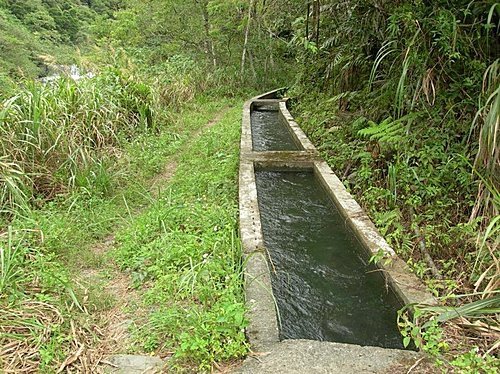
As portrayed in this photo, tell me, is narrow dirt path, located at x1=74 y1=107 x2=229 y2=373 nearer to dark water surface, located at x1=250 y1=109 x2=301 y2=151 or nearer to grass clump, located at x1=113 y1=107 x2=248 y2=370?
grass clump, located at x1=113 y1=107 x2=248 y2=370

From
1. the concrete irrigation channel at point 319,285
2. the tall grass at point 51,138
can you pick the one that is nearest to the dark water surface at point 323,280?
the concrete irrigation channel at point 319,285

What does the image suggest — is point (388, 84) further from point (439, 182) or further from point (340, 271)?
point (340, 271)

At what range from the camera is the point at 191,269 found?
7.93ft

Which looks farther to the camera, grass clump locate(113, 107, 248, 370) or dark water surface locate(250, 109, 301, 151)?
dark water surface locate(250, 109, 301, 151)

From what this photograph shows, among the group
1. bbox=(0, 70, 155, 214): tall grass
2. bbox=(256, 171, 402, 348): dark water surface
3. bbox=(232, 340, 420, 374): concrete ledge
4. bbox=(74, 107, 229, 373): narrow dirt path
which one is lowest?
bbox=(256, 171, 402, 348): dark water surface

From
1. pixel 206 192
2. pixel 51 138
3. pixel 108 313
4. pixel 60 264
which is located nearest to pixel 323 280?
pixel 108 313

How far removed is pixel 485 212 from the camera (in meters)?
2.57

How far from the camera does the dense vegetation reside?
200 cm

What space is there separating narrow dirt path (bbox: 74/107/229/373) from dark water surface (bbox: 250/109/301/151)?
12.7ft

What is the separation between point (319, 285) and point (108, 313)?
1.48 metres

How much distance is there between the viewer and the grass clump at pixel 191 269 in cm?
187

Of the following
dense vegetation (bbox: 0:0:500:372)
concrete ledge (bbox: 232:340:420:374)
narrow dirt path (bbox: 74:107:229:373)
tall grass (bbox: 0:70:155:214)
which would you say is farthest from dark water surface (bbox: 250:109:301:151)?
concrete ledge (bbox: 232:340:420:374)

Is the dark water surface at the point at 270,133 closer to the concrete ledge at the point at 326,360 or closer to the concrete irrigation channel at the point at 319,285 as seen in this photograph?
the concrete irrigation channel at the point at 319,285

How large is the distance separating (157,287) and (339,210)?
211 centimetres
